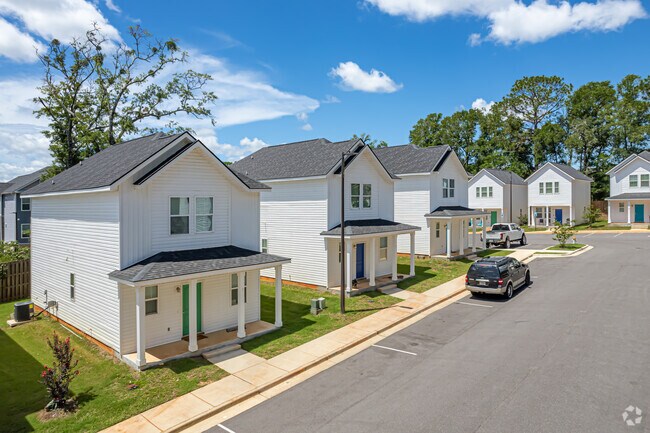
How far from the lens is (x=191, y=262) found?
537 inches

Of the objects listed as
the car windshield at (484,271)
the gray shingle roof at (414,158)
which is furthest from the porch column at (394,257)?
the gray shingle roof at (414,158)

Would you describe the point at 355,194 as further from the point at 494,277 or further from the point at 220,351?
the point at 220,351

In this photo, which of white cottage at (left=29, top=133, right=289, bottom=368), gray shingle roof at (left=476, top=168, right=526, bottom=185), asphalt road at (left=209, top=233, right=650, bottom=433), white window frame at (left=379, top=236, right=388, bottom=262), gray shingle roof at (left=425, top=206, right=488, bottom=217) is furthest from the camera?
gray shingle roof at (left=476, top=168, right=526, bottom=185)

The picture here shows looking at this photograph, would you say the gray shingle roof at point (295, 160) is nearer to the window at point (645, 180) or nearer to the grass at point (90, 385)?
the grass at point (90, 385)

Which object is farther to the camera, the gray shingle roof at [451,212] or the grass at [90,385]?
the gray shingle roof at [451,212]

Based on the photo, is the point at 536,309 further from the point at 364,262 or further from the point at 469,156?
the point at 469,156

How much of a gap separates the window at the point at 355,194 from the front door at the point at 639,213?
149 feet

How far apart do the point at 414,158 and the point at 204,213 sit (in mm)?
21359

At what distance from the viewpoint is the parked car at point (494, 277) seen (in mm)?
19531

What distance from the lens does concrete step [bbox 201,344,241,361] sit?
13.2 m

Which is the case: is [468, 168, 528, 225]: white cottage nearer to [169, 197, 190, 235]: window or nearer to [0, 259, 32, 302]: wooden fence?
[169, 197, 190, 235]: window

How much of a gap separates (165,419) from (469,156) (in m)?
77.6

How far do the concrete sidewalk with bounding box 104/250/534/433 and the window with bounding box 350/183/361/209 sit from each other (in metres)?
7.18

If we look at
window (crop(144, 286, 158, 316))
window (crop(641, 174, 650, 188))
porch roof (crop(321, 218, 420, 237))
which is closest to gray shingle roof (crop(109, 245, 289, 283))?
window (crop(144, 286, 158, 316))
